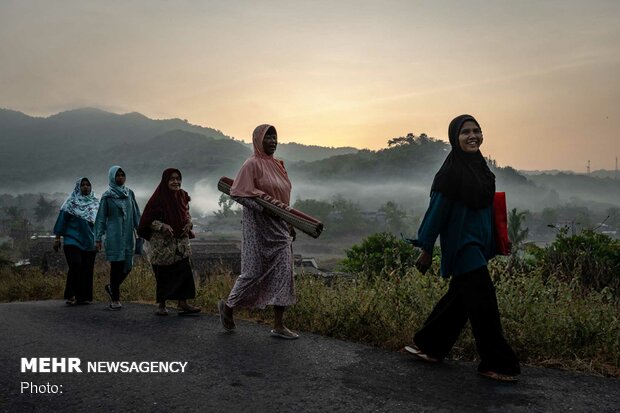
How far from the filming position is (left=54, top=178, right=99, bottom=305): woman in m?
8.83

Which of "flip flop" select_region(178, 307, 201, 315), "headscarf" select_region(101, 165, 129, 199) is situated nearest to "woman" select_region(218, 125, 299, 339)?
"flip flop" select_region(178, 307, 201, 315)

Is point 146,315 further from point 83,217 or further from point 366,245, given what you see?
point 366,245

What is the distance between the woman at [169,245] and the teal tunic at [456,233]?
12.6ft

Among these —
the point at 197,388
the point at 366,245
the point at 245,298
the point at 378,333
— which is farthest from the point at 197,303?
the point at 366,245

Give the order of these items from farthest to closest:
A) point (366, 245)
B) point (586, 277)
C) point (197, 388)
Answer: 1. point (366, 245)
2. point (586, 277)
3. point (197, 388)

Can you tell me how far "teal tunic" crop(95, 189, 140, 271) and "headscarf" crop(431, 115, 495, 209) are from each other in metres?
5.29

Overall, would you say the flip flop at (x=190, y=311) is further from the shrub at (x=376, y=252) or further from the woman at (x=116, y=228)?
the shrub at (x=376, y=252)

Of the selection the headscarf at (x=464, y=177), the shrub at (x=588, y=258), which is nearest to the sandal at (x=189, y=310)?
the headscarf at (x=464, y=177)

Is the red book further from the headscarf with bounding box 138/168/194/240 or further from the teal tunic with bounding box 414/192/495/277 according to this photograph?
the headscarf with bounding box 138/168/194/240

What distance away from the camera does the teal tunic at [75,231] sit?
29.2 ft

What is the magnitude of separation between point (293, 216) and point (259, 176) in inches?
24.7

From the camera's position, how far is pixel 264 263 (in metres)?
5.73

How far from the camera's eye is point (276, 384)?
4.10 meters

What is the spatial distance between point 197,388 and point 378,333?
200 cm
